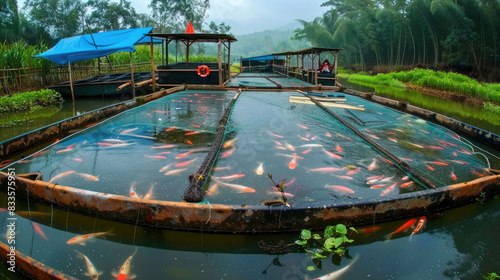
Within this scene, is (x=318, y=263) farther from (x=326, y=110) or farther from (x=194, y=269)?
(x=326, y=110)

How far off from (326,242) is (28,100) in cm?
1271

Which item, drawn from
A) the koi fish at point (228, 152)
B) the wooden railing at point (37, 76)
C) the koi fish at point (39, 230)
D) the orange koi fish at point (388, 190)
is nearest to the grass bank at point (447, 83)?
the orange koi fish at point (388, 190)

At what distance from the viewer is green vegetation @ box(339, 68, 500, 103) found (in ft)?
50.1

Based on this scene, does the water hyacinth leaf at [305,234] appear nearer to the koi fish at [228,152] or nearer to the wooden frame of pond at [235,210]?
the wooden frame of pond at [235,210]

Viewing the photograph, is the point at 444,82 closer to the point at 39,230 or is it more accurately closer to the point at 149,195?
the point at 149,195

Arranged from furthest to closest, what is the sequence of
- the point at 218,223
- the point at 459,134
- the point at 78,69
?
the point at 78,69
the point at 459,134
the point at 218,223

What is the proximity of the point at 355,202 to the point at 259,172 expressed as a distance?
1615 millimetres

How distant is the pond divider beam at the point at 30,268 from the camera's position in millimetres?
2258

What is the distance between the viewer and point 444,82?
18312 mm

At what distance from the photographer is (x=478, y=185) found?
3.96 metres

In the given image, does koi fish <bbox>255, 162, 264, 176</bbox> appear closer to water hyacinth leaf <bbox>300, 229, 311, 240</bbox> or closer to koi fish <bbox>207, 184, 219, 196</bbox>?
koi fish <bbox>207, 184, 219, 196</bbox>

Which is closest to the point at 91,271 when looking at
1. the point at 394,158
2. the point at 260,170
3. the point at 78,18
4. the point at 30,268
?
the point at 30,268

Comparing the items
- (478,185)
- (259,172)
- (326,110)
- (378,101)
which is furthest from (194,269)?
(378,101)

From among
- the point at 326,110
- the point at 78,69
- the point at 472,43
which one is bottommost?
the point at 326,110
